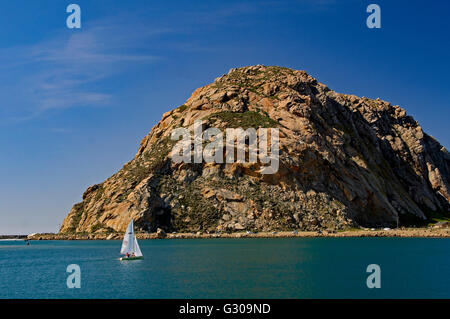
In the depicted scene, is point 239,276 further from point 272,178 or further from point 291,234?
point 272,178

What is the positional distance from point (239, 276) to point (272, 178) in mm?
85926

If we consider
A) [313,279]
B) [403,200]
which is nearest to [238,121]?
[403,200]

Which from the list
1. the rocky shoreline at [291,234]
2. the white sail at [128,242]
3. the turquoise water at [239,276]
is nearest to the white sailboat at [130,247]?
the white sail at [128,242]

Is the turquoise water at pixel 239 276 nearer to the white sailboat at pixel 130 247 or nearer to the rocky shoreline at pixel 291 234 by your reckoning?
the white sailboat at pixel 130 247

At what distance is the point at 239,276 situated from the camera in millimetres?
51594

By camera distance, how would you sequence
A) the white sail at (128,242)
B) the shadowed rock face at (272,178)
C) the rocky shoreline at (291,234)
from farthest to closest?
the shadowed rock face at (272,178) < the rocky shoreline at (291,234) < the white sail at (128,242)

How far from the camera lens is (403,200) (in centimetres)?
16612

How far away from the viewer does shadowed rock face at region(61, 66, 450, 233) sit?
130 meters

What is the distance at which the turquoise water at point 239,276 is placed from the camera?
43.2m

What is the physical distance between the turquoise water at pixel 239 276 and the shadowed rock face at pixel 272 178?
52312 mm

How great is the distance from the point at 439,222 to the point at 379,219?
2584 centimetres

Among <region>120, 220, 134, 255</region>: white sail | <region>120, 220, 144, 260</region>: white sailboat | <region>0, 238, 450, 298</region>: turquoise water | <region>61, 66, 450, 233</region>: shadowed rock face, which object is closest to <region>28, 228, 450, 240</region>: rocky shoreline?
<region>61, 66, 450, 233</region>: shadowed rock face
